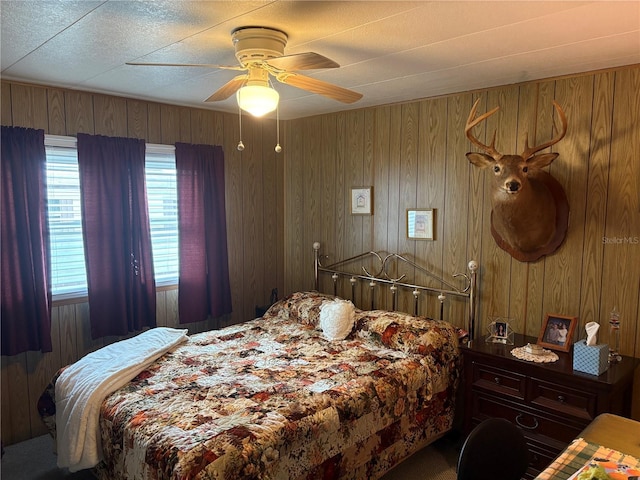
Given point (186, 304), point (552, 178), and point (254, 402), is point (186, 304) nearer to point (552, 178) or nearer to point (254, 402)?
point (254, 402)

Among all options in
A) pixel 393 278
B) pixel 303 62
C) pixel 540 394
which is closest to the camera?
pixel 303 62

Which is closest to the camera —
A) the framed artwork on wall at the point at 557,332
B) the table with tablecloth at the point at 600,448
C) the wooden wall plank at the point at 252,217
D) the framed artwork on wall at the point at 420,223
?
the table with tablecloth at the point at 600,448

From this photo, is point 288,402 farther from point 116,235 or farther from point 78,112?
point 78,112

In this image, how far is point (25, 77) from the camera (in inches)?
121

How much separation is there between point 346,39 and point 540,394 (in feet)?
7.30

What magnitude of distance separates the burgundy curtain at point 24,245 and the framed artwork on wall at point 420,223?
2716 mm

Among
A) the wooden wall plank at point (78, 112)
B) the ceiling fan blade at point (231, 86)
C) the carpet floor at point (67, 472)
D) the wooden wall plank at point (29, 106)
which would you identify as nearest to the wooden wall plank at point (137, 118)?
the wooden wall plank at point (78, 112)

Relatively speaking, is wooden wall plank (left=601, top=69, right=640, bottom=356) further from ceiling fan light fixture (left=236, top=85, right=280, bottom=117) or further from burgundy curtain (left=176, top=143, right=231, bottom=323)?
burgundy curtain (left=176, top=143, right=231, bottom=323)

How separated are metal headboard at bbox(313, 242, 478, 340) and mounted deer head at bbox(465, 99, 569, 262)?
42cm

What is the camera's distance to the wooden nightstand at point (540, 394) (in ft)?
8.11

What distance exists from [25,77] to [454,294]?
3.34 meters

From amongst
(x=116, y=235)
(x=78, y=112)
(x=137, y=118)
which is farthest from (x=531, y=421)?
(x=78, y=112)

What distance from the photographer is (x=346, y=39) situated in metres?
2.26

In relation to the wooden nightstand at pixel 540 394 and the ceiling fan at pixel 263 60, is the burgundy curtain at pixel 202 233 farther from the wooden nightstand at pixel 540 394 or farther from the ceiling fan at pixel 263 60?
the wooden nightstand at pixel 540 394
